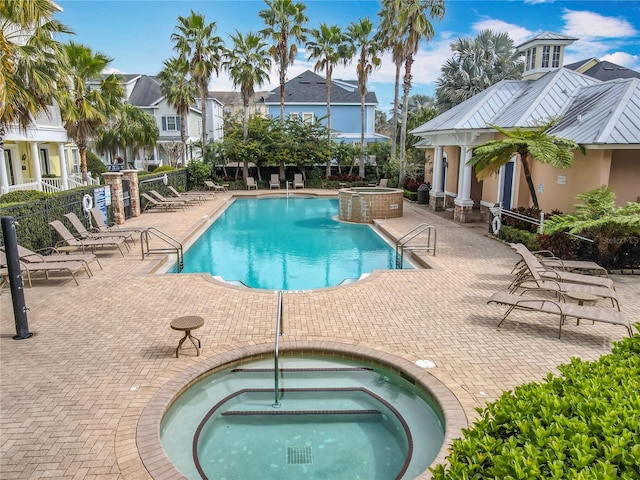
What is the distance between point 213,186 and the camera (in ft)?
101

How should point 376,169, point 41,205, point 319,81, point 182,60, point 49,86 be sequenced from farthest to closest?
point 319,81 < point 376,169 < point 182,60 < point 49,86 < point 41,205

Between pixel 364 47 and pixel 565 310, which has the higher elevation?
pixel 364 47

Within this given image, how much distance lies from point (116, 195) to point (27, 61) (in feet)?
18.4

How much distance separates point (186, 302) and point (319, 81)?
3947 centimetres

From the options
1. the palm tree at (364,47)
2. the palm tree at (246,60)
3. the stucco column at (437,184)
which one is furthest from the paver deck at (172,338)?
the palm tree at (364,47)

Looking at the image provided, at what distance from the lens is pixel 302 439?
17.9ft

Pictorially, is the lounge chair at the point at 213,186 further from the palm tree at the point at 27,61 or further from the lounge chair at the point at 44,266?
the lounge chair at the point at 44,266

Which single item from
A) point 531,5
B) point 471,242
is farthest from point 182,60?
point 471,242

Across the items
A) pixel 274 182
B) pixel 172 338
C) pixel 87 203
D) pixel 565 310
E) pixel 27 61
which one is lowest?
pixel 172 338

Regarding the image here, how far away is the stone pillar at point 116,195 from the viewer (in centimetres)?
1727

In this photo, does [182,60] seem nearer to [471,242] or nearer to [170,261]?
[170,261]

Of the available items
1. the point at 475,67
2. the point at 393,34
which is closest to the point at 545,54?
the point at 393,34

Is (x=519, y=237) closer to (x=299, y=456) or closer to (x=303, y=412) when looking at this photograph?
(x=303, y=412)

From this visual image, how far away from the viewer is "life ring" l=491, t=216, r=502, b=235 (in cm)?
1550
